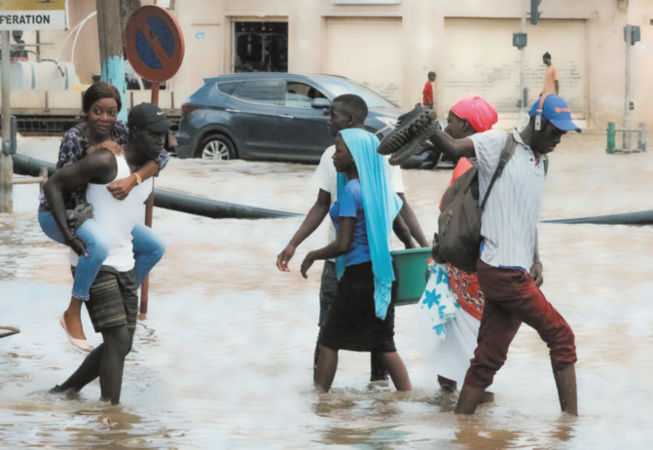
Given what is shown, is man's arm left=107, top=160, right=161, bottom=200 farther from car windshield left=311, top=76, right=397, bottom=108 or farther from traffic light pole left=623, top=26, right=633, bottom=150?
traffic light pole left=623, top=26, right=633, bottom=150

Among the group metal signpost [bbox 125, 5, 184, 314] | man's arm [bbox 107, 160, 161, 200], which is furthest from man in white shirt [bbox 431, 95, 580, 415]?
metal signpost [bbox 125, 5, 184, 314]

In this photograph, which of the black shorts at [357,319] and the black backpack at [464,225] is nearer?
the black backpack at [464,225]

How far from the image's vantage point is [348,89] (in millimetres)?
22141

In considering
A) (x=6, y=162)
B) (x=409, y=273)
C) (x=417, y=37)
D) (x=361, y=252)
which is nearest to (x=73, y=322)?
(x=361, y=252)

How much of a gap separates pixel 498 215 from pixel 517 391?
1.70 meters

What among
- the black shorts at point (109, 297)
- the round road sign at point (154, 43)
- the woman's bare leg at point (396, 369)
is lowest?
the woman's bare leg at point (396, 369)

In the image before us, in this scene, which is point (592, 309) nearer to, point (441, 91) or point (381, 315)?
point (381, 315)

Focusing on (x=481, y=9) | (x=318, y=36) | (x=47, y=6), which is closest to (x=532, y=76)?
(x=481, y=9)

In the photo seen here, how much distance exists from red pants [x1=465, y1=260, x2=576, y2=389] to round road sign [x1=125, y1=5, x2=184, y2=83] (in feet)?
15.3

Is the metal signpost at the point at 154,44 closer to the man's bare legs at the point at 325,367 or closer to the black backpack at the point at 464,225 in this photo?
the man's bare legs at the point at 325,367

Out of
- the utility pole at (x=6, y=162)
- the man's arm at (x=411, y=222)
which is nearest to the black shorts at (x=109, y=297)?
the man's arm at (x=411, y=222)

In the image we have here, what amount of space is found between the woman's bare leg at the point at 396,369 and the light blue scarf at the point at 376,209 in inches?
10.1

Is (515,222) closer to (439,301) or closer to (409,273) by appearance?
(439,301)

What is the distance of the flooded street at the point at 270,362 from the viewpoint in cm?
661
